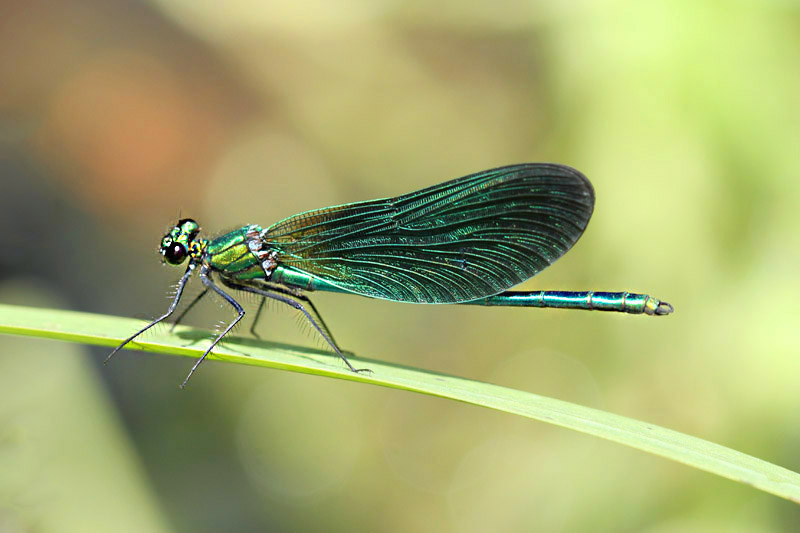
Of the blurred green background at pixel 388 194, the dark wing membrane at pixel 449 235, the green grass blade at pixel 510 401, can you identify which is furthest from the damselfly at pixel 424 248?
the blurred green background at pixel 388 194

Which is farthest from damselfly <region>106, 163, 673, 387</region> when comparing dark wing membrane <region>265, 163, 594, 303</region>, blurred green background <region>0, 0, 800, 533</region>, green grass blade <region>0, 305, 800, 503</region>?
blurred green background <region>0, 0, 800, 533</region>

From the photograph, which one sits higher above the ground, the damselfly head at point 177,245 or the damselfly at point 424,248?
the damselfly at point 424,248

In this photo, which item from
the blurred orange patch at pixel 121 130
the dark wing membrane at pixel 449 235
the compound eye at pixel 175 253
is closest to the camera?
the dark wing membrane at pixel 449 235

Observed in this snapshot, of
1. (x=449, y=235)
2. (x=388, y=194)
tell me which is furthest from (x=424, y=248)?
(x=388, y=194)

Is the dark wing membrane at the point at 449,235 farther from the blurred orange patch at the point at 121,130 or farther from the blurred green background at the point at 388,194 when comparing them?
the blurred orange patch at the point at 121,130

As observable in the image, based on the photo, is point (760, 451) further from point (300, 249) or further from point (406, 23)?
point (406, 23)

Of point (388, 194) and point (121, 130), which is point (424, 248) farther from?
point (121, 130)
